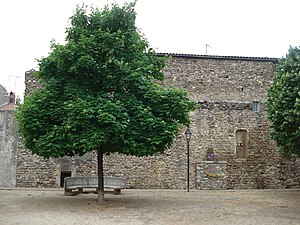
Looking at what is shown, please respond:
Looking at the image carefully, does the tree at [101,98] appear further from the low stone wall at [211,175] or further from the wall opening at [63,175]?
the low stone wall at [211,175]

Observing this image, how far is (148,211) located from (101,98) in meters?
3.89

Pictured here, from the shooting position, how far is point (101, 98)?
1259cm

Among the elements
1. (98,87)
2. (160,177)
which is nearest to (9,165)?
(160,177)

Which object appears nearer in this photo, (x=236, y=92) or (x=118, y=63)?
(x=118, y=63)

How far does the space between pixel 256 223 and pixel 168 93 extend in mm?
5134

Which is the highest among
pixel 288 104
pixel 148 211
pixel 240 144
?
pixel 288 104

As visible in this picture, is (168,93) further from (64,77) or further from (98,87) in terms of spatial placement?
(64,77)

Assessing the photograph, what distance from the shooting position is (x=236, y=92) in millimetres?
23812

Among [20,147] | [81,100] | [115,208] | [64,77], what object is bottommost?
[115,208]

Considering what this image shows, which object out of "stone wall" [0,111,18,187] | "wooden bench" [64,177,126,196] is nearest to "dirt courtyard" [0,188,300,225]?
"wooden bench" [64,177,126,196]

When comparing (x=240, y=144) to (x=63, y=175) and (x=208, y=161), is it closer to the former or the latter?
(x=208, y=161)

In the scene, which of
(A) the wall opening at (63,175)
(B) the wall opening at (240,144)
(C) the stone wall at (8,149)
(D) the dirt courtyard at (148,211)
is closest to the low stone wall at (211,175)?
(B) the wall opening at (240,144)

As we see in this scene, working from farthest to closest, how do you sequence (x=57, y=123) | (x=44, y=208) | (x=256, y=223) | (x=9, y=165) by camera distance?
1. (x=9, y=165)
2. (x=57, y=123)
3. (x=44, y=208)
4. (x=256, y=223)

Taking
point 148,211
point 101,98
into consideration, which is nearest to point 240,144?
point 148,211
